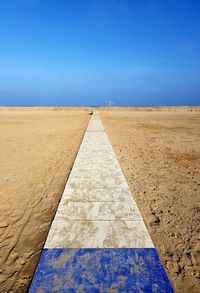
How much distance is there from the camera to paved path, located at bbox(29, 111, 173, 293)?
187 centimetres

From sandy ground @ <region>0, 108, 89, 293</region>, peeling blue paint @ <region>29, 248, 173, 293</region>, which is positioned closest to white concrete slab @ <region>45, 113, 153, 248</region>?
peeling blue paint @ <region>29, 248, 173, 293</region>

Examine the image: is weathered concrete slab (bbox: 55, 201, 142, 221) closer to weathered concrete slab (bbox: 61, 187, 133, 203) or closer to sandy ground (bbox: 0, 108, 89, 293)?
weathered concrete slab (bbox: 61, 187, 133, 203)

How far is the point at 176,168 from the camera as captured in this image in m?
5.50

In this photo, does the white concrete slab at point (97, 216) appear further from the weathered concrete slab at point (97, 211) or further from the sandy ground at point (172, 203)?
the sandy ground at point (172, 203)

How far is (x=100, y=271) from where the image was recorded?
6.53 ft

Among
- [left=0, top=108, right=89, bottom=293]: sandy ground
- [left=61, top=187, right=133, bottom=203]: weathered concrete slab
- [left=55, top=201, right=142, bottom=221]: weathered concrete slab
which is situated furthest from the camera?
Answer: [left=61, top=187, right=133, bottom=203]: weathered concrete slab

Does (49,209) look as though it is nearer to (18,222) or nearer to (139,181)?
(18,222)

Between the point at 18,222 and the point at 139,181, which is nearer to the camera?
the point at 18,222

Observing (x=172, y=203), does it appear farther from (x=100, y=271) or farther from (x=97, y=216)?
(x=100, y=271)

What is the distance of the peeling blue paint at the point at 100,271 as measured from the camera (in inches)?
72.1

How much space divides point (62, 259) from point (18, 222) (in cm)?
123

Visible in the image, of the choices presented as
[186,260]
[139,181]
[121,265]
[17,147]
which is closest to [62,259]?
[121,265]

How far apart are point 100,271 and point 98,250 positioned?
28cm

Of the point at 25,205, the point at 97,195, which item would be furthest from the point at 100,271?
the point at 25,205
